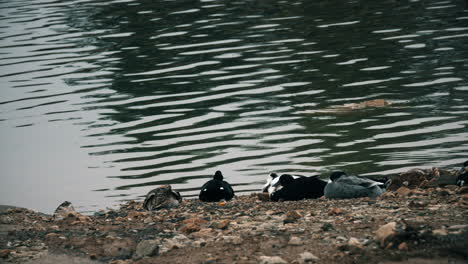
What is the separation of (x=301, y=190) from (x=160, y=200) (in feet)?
7.52

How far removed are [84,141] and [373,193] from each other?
31.2ft

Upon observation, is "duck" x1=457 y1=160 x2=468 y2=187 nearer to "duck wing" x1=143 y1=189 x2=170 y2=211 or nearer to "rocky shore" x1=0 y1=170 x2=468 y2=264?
"rocky shore" x1=0 y1=170 x2=468 y2=264

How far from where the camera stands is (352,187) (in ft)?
39.5

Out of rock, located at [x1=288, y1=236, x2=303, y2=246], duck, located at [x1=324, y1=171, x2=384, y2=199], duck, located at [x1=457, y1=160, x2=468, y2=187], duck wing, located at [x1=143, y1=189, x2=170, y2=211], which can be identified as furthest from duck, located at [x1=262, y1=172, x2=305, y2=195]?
rock, located at [x1=288, y1=236, x2=303, y2=246]

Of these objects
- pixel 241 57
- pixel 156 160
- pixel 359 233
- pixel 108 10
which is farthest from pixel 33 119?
pixel 108 10

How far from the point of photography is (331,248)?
839 centimetres

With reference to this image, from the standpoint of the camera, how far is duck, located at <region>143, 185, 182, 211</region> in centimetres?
1281

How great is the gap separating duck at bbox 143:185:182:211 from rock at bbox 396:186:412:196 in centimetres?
361

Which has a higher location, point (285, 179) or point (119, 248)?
point (119, 248)

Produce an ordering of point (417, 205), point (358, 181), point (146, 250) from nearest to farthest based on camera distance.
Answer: point (146, 250), point (417, 205), point (358, 181)

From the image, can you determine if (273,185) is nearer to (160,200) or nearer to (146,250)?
(160,200)

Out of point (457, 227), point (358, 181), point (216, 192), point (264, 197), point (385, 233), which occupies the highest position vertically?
point (385, 233)

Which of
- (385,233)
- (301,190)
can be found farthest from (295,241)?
(301,190)

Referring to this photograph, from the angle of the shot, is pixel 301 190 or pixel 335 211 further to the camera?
pixel 301 190
